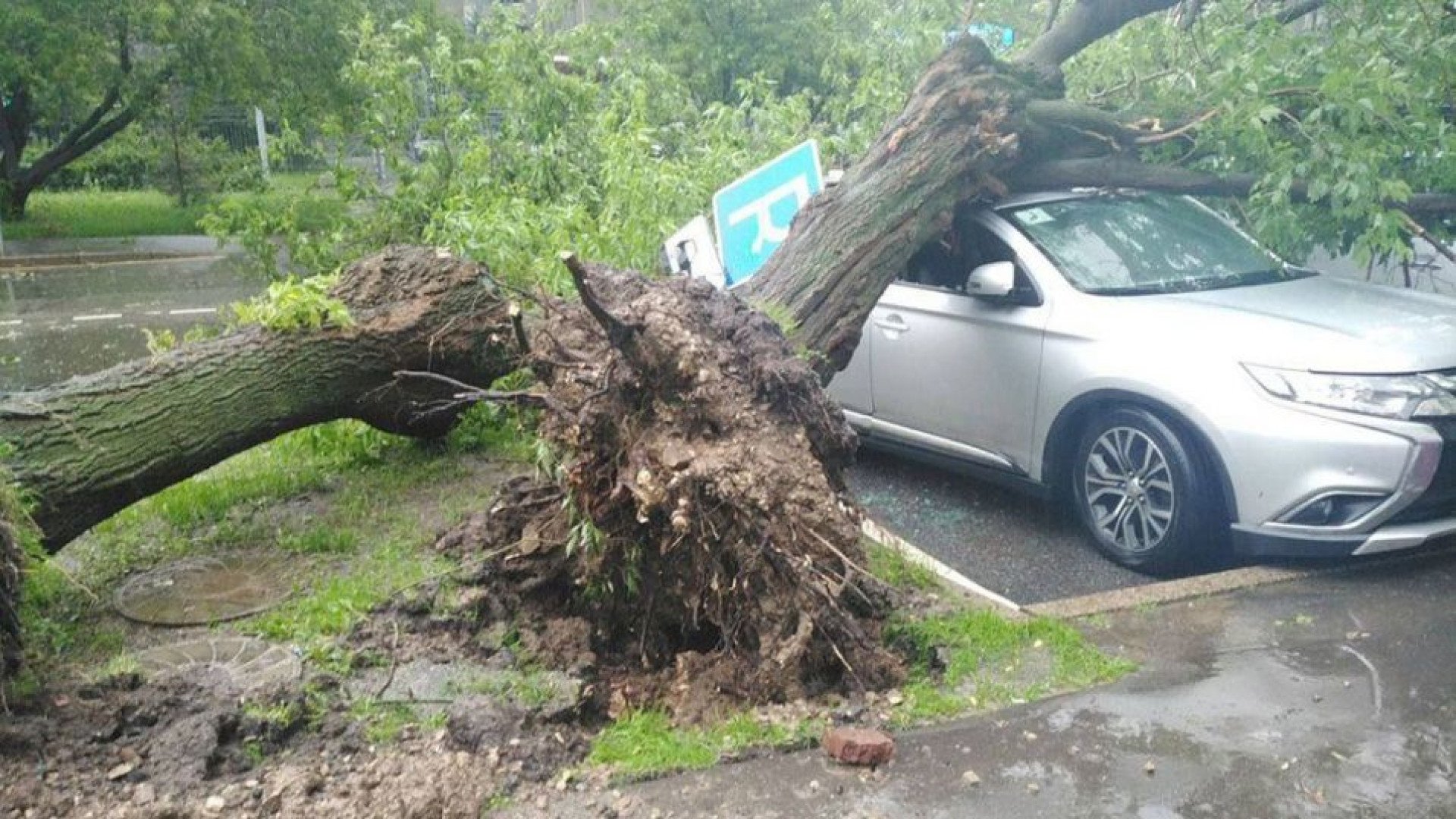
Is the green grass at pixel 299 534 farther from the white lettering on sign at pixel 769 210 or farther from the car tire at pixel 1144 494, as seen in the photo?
the car tire at pixel 1144 494

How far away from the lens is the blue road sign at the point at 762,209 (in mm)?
7625

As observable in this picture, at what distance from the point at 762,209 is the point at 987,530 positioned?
2.28 m

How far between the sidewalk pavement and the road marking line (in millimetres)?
442

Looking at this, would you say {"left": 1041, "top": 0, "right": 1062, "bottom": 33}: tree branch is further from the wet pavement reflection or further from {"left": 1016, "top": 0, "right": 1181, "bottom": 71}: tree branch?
the wet pavement reflection

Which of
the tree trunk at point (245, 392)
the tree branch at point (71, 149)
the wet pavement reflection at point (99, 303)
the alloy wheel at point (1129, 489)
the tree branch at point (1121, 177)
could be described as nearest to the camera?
the tree trunk at point (245, 392)

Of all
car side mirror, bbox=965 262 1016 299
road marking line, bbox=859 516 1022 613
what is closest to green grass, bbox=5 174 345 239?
car side mirror, bbox=965 262 1016 299

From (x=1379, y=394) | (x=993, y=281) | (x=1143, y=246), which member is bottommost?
(x=1379, y=394)

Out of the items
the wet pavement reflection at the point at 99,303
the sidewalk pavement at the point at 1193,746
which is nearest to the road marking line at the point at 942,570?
the sidewalk pavement at the point at 1193,746

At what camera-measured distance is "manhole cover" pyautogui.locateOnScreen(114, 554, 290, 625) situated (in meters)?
5.44

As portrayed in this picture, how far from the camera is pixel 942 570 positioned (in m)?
6.08

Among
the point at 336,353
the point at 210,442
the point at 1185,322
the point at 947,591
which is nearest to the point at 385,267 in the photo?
the point at 336,353

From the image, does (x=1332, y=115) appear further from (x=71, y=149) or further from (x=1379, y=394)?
(x=71, y=149)

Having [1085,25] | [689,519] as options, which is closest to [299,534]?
[689,519]

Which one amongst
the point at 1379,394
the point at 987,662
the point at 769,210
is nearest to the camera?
the point at 987,662
